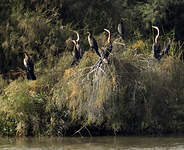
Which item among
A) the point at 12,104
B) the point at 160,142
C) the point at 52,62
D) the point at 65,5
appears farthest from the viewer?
the point at 65,5

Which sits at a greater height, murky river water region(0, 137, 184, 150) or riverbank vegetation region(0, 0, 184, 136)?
riverbank vegetation region(0, 0, 184, 136)

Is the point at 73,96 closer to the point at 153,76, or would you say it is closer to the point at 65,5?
the point at 153,76

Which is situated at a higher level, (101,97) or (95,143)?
(101,97)

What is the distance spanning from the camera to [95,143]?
1505 cm

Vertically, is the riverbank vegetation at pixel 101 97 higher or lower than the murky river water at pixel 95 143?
higher

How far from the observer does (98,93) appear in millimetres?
15016

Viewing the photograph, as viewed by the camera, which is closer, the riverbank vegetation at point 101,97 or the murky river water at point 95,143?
the murky river water at point 95,143

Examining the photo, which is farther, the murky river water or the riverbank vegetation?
the riverbank vegetation

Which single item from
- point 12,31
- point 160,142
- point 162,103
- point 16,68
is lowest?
point 160,142

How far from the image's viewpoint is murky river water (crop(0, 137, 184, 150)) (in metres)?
14.5

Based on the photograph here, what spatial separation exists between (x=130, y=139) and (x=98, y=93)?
4.88ft

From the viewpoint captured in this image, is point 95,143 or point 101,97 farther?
point 95,143

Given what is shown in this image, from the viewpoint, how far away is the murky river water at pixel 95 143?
1448 centimetres

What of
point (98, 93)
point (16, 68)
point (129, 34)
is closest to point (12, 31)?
point (16, 68)
